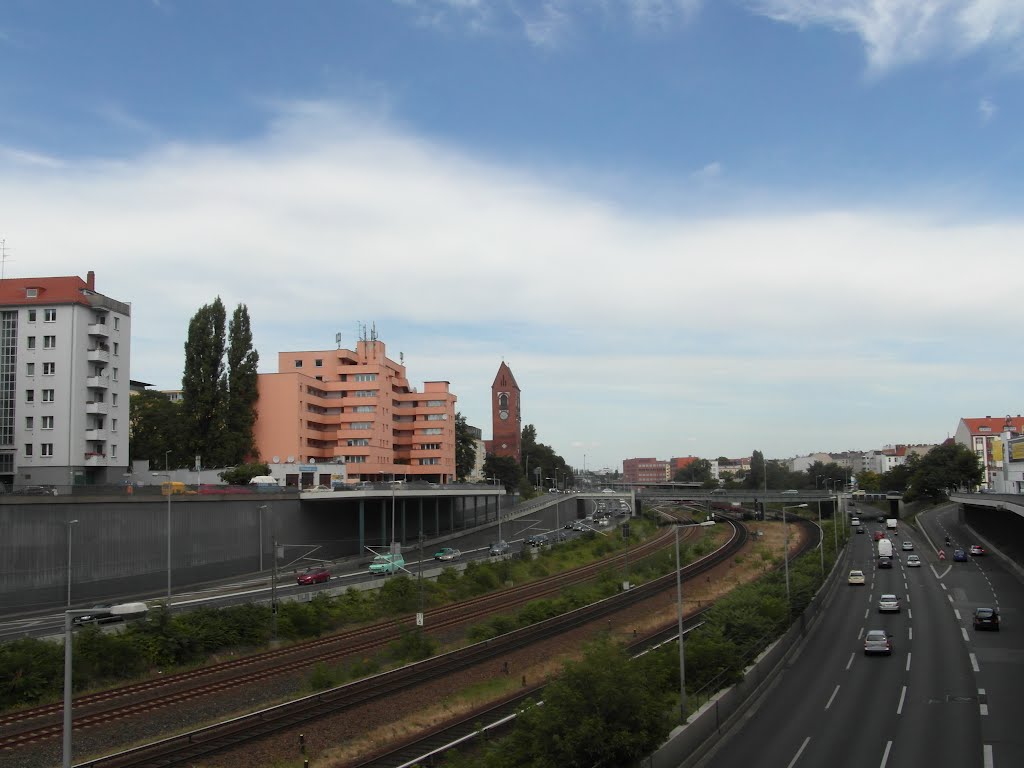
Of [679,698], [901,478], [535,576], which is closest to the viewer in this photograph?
[679,698]

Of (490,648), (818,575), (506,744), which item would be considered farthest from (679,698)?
(818,575)

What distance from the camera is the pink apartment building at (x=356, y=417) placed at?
9269 cm

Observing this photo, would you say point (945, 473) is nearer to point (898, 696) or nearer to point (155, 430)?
point (155, 430)

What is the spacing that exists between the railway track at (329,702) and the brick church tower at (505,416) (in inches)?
4720

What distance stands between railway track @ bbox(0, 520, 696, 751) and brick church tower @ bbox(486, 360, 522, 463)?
115m

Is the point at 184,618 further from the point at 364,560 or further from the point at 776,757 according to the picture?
the point at 364,560

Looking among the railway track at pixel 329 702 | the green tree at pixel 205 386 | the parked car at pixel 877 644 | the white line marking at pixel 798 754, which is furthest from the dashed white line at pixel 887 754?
the green tree at pixel 205 386

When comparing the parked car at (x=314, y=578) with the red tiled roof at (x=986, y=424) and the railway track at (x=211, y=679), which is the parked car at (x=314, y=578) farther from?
the red tiled roof at (x=986, y=424)

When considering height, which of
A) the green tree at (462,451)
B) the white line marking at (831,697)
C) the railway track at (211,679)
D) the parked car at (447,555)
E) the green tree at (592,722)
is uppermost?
the green tree at (462,451)

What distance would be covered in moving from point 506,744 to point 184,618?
88.8 ft

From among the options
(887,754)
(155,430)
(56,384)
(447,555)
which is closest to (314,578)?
(447,555)

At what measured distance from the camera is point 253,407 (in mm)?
89625

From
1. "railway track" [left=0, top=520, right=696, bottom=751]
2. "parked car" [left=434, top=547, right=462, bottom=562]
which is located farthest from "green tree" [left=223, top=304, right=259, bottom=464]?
"railway track" [left=0, top=520, right=696, bottom=751]

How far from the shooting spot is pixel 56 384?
2753 inches
